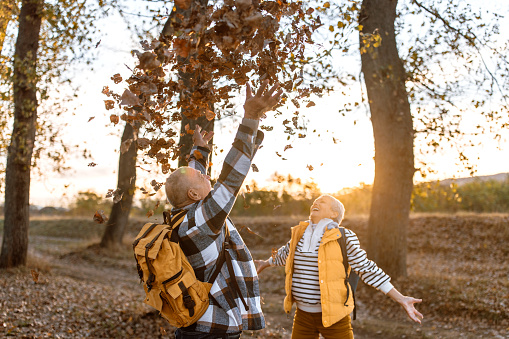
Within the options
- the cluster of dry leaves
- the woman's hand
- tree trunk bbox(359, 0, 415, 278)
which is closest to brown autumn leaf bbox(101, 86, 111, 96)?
the cluster of dry leaves

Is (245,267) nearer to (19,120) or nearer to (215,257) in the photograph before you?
(215,257)

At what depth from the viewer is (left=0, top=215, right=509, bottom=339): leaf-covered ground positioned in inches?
271

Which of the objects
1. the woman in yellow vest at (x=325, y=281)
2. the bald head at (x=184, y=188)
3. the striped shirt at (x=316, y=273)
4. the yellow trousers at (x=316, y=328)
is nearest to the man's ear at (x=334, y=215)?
the woman in yellow vest at (x=325, y=281)

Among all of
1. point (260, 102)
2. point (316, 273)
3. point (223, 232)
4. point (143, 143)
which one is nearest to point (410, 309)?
point (316, 273)

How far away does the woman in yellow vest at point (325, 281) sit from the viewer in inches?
155

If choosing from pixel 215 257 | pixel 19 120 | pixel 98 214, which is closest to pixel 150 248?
pixel 215 257

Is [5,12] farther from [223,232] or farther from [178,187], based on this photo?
[223,232]

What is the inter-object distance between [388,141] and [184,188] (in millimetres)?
7951

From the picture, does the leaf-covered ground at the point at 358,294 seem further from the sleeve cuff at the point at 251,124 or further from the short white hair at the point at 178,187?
the sleeve cuff at the point at 251,124

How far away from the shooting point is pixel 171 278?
2609 millimetres

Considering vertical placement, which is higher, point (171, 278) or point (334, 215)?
point (334, 215)

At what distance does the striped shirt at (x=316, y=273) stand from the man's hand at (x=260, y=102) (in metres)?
1.79

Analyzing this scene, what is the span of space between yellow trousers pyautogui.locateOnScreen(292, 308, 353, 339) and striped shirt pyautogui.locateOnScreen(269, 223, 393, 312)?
0.12 m

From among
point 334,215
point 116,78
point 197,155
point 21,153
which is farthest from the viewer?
point 21,153
